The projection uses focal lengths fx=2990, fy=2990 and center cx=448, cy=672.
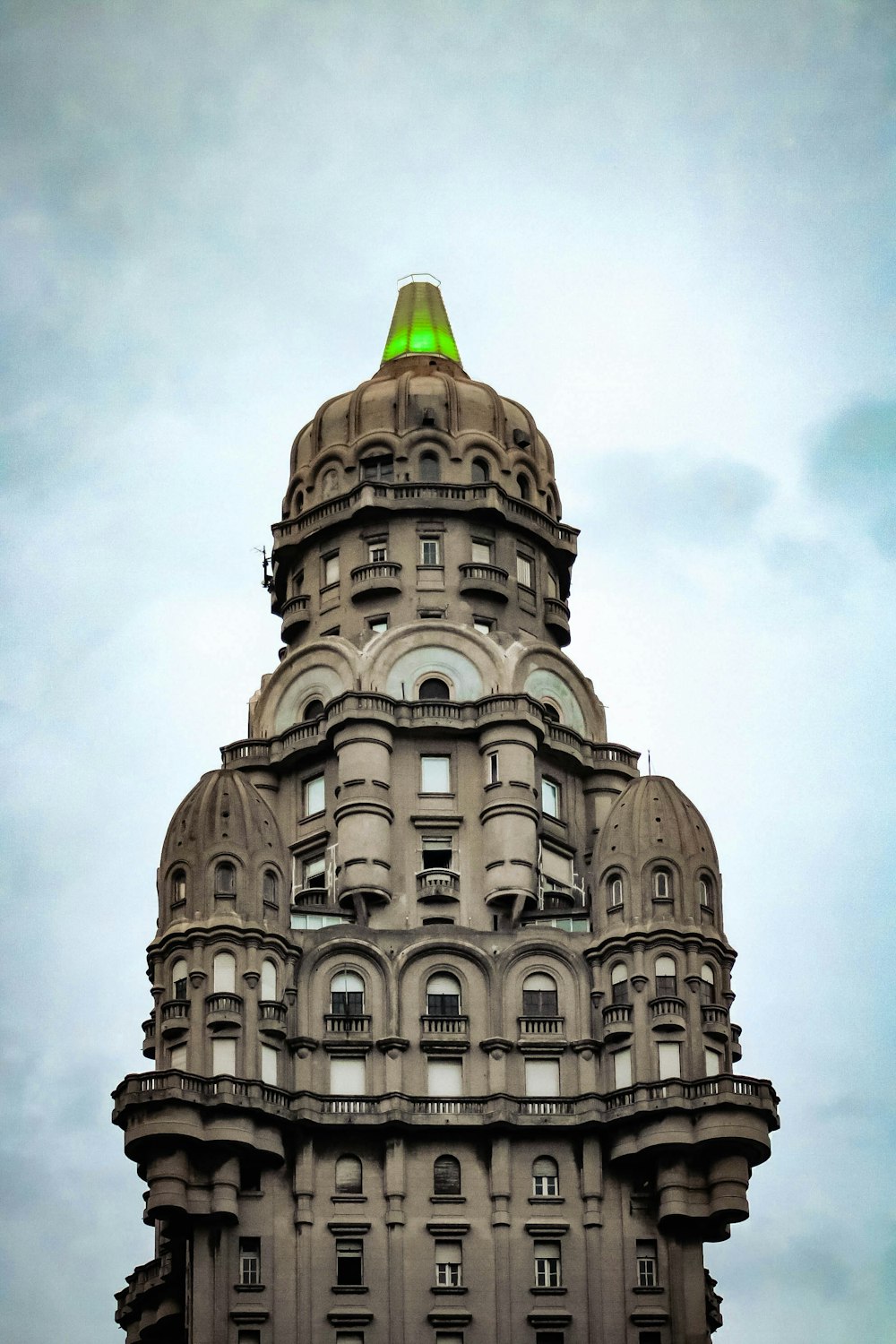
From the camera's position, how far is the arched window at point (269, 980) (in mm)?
110000

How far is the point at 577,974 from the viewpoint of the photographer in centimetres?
11306

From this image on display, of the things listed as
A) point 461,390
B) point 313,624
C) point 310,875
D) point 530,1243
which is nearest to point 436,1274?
point 530,1243

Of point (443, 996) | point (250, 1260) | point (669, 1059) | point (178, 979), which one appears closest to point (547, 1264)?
point (669, 1059)

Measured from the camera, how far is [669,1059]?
359 ft

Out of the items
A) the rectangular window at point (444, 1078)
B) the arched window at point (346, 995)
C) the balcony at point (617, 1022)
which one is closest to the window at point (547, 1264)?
the rectangular window at point (444, 1078)

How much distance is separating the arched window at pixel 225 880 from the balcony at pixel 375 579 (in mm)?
17216

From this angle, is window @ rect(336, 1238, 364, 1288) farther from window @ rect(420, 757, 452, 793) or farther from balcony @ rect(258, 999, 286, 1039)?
window @ rect(420, 757, 452, 793)

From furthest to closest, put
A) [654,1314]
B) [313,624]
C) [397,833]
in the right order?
[313,624] < [397,833] < [654,1314]

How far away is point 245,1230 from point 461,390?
41918 mm

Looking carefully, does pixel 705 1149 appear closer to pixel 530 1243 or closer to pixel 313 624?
pixel 530 1243

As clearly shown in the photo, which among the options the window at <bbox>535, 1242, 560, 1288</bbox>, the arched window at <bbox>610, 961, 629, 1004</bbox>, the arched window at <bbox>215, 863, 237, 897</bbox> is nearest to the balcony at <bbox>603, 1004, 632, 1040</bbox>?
the arched window at <bbox>610, 961, 629, 1004</bbox>

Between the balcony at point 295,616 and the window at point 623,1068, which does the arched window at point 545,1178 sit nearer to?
the window at point 623,1068

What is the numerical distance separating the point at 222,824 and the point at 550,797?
15.5 meters

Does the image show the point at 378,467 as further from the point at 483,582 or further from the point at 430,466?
the point at 483,582
